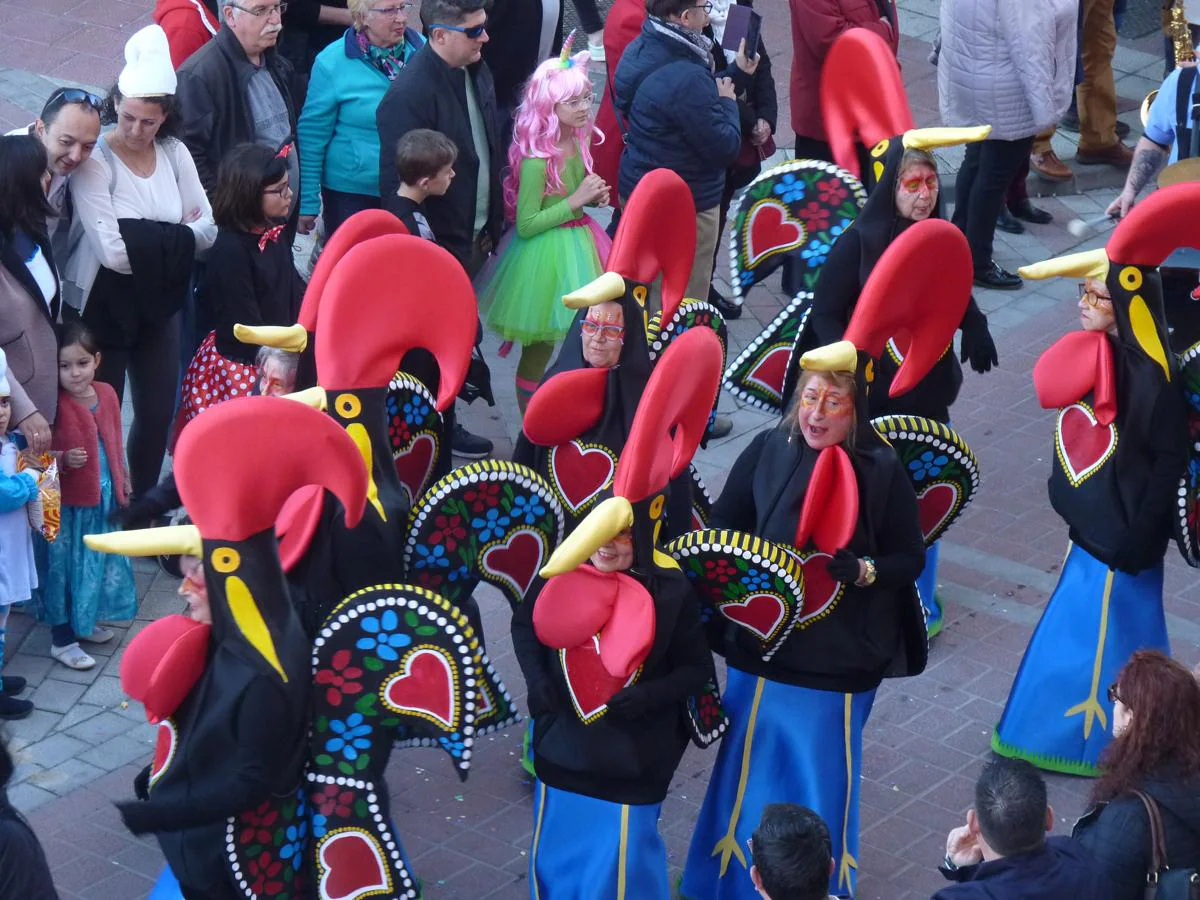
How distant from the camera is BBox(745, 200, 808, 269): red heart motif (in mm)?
7066

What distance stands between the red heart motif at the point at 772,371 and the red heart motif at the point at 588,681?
1.96 m

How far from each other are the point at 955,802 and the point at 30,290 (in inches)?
146

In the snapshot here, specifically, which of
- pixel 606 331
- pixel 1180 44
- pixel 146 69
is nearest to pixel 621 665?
pixel 606 331

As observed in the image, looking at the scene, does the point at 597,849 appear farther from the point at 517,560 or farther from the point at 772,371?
the point at 772,371

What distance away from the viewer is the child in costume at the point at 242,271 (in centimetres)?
695

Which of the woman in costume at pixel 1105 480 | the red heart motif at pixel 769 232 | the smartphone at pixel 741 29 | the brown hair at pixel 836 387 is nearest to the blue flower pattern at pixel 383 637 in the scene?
the brown hair at pixel 836 387

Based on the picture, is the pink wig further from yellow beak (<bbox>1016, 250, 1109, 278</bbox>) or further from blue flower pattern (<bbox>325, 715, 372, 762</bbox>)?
blue flower pattern (<bbox>325, 715, 372, 762</bbox>)

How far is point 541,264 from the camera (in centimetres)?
827

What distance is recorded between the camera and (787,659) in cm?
545

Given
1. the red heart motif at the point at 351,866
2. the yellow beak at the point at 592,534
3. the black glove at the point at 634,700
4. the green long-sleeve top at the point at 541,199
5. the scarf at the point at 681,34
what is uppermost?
the scarf at the point at 681,34

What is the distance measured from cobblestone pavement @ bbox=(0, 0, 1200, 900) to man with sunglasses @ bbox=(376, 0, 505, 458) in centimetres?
122

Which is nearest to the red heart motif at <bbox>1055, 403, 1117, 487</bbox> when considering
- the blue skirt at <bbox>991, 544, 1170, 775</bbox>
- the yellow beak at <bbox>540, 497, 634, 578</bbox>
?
the blue skirt at <bbox>991, 544, 1170, 775</bbox>

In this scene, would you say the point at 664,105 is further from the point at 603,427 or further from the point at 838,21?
the point at 603,427

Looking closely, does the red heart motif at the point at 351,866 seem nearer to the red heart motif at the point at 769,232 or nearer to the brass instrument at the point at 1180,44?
the red heart motif at the point at 769,232
